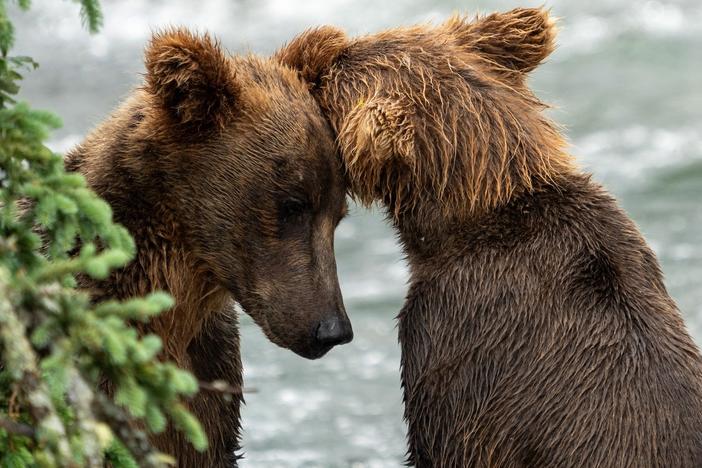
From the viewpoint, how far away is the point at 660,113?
1241 centimetres

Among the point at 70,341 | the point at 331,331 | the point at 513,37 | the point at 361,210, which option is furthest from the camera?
the point at 361,210

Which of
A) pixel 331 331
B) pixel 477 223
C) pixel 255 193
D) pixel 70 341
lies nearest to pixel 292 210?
pixel 255 193

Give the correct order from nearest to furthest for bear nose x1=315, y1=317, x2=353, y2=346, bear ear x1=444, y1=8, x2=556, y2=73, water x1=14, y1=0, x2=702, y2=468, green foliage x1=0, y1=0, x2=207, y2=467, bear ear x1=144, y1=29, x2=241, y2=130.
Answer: green foliage x1=0, y1=0, x2=207, y2=467, bear ear x1=144, y1=29, x2=241, y2=130, bear nose x1=315, y1=317, x2=353, y2=346, bear ear x1=444, y1=8, x2=556, y2=73, water x1=14, y1=0, x2=702, y2=468

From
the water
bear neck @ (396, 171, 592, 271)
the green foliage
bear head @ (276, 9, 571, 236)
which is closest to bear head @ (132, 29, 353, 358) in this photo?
bear head @ (276, 9, 571, 236)

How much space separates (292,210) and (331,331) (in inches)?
17.3

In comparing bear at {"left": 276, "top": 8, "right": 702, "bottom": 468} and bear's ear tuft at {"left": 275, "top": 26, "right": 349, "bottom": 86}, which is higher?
bear's ear tuft at {"left": 275, "top": 26, "right": 349, "bottom": 86}

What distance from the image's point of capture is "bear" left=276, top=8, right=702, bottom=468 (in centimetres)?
423

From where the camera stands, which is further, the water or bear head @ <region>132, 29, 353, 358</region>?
the water

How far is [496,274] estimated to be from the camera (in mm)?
4387

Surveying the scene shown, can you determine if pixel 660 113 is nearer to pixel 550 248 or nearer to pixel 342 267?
pixel 342 267

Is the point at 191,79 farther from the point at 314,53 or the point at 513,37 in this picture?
the point at 513,37

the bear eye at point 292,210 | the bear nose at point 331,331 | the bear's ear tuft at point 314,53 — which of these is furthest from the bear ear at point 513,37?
the bear nose at point 331,331

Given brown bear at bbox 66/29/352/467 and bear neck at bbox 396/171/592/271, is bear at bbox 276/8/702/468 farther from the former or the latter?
brown bear at bbox 66/29/352/467

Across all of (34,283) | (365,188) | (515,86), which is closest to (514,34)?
(515,86)
